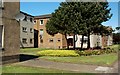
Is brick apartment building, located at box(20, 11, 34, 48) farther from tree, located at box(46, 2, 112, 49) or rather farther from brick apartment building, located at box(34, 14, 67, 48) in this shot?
tree, located at box(46, 2, 112, 49)

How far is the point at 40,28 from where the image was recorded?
62.6 meters

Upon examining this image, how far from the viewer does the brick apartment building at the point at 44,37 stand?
59.8 m

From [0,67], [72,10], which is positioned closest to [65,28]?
→ [72,10]

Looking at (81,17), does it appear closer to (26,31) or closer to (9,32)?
(9,32)

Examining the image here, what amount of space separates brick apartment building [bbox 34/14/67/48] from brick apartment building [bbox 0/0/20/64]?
137ft

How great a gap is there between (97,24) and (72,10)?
3984 millimetres

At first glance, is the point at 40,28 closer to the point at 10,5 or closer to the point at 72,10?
the point at 72,10

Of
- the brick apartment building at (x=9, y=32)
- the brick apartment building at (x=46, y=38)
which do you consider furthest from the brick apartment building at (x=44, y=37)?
the brick apartment building at (x=9, y=32)

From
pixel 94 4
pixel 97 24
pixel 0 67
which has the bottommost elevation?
pixel 0 67

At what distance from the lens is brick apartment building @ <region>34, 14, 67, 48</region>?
196ft

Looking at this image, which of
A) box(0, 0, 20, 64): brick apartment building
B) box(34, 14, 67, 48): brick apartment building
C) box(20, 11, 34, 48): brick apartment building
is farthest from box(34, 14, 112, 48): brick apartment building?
box(0, 0, 20, 64): brick apartment building

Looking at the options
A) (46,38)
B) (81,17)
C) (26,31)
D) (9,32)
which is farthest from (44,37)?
(9,32)

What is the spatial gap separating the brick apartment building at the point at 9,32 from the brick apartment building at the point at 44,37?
1642 inches

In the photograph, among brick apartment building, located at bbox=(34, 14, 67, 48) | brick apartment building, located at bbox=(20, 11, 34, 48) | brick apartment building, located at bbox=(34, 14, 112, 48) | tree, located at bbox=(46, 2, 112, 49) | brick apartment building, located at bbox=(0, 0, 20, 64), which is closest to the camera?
brick apartment building, located at bbox=(0, 0, 20, 64)
